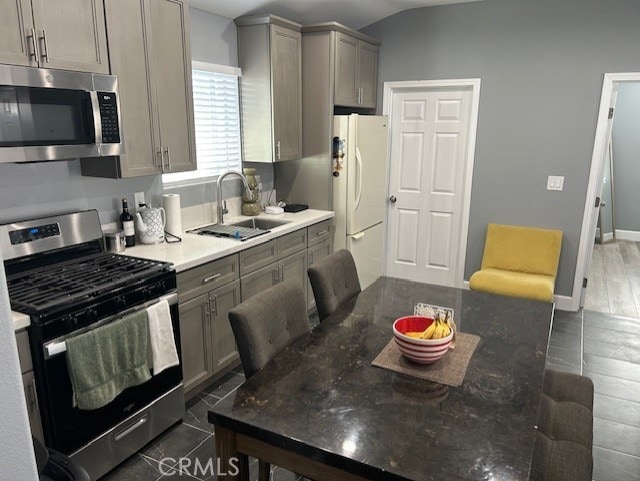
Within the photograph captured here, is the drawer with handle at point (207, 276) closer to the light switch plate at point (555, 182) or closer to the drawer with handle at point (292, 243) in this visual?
the drawer with handle at point (292, 243)

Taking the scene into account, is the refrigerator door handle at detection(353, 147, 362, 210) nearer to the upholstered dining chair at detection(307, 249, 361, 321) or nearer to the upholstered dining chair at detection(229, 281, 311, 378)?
the upholstered dining chair at detection(307, 249, 361, 321)

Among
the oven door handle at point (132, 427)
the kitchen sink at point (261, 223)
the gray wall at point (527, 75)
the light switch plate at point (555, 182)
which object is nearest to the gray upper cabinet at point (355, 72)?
the gray wall at point (527, 75)

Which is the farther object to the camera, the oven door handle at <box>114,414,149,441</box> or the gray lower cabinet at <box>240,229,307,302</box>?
the gray lower cabinet at <box>240,229,307,302</box>

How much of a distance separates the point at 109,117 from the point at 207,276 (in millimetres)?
982

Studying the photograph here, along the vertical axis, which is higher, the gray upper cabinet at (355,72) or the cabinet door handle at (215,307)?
the gray upper cabinet at (355,72)

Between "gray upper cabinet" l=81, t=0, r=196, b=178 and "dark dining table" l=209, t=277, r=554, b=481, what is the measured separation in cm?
149

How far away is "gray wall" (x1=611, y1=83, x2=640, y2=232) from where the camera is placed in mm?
6312

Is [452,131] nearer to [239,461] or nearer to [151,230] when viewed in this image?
[151,230]

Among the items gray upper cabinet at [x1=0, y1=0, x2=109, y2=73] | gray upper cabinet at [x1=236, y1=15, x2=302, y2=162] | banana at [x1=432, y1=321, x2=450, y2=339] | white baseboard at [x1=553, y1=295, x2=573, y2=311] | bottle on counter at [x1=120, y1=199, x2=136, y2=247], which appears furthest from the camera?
white baseboard at [x1=553, y1=295, x2=573, y2=311]

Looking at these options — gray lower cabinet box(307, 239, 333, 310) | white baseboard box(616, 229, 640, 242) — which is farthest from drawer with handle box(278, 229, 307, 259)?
white baseboard box(616, 229, 640, 242)

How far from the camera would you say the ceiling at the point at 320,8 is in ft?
11.0

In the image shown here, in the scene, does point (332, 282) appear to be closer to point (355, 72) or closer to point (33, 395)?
point (33, 395)

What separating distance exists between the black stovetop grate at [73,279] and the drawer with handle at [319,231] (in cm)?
155

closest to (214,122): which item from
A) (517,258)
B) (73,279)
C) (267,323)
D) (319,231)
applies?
(319,231)
